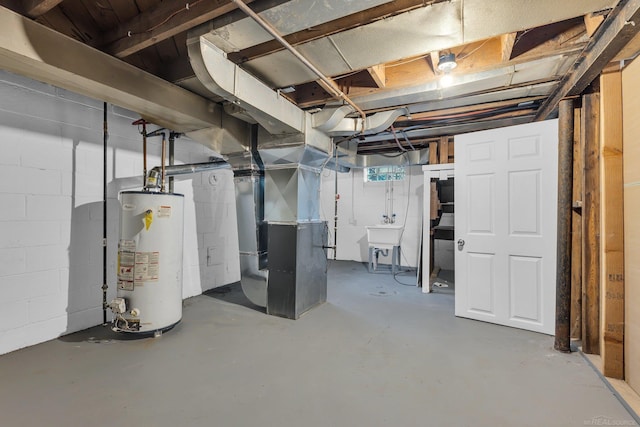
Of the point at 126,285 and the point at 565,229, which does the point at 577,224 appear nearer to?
the point at 565,229

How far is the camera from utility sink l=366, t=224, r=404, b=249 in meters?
4.84

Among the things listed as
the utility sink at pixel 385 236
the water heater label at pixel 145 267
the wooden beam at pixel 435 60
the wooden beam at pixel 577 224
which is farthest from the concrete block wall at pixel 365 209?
the water heater label at pixel 145 267

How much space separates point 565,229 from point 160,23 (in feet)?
10.5

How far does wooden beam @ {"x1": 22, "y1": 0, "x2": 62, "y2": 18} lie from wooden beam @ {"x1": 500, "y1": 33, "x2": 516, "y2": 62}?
8.38ft

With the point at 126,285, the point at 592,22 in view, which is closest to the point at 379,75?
the point at 592,22

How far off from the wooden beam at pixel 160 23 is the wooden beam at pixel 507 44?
158cm

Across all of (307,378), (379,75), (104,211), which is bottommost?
(307,378)

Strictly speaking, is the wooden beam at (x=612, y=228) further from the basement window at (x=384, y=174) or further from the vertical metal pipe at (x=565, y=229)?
the basement window at (x=384, y=174)

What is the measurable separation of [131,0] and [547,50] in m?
2.65

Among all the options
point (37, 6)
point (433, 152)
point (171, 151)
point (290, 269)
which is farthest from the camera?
point (433, 152)

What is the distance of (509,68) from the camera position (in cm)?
218

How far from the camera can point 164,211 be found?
8.31 feet

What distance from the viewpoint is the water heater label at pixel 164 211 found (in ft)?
8.21

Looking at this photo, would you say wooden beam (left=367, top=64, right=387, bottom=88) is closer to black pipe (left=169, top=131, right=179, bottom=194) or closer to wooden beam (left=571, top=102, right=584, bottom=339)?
wooden beam (left=571, top=102, right=584, bottom=339)
